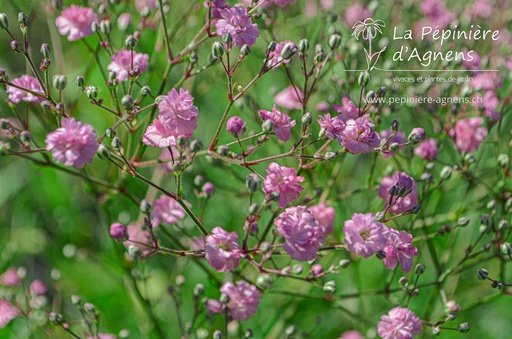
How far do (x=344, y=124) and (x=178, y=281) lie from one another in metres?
1.00

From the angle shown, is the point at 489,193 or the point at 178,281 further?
the point at 489,193

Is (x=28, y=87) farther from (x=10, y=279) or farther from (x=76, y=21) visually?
(x=10, y=279)

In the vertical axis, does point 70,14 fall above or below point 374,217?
above

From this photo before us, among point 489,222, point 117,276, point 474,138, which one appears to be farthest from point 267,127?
point 117,276

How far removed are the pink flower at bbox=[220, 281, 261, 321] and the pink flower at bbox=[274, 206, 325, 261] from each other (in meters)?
0.36

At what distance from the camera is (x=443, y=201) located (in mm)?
3436

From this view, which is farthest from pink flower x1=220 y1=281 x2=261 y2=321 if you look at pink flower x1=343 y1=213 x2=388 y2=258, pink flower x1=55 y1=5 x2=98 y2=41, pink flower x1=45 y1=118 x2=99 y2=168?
pink flower x1=55 y1=5 x2=98 y2=41

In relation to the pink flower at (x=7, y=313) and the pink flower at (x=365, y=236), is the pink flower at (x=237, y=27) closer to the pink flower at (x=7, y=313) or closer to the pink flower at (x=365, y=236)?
the pink flower at (x=365, y=236)

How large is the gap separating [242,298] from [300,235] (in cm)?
45

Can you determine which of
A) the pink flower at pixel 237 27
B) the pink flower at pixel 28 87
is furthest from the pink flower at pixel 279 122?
the pink flower at pixel 28 87

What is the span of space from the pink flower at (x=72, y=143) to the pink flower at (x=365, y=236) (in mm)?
830

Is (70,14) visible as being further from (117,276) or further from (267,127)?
(117,276)

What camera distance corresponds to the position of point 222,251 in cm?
172

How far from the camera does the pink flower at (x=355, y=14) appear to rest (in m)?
3.41
